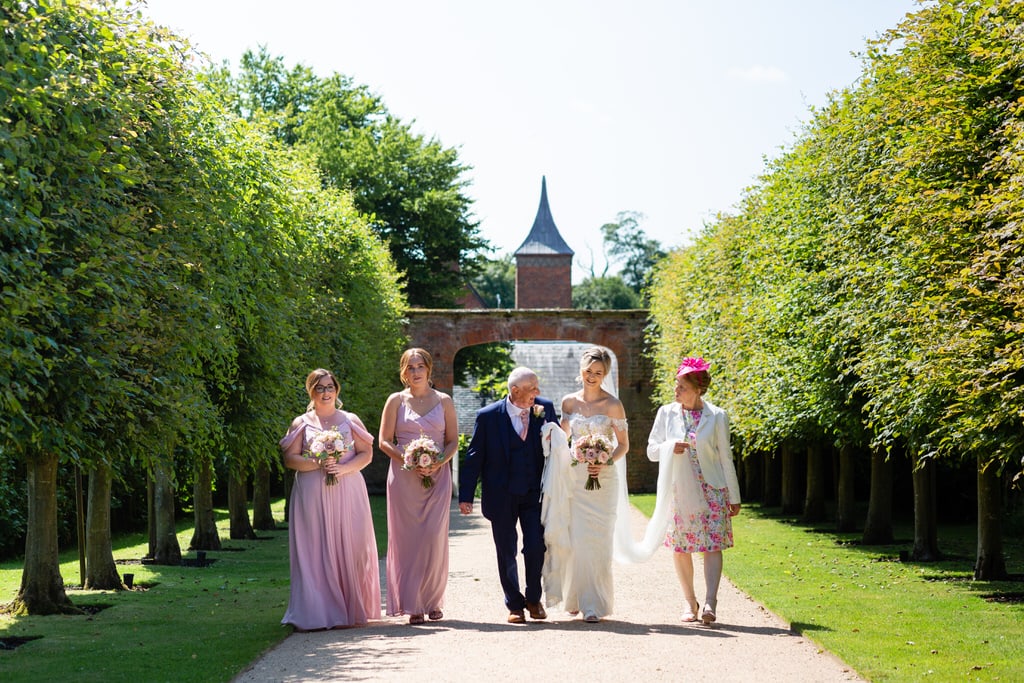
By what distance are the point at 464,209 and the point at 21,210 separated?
3535 centimetres

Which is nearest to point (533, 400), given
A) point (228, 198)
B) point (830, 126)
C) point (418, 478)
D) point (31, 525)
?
point (418, 478)

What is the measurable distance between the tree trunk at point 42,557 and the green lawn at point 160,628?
0.23 m

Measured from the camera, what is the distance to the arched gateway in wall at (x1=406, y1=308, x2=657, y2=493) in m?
37.4

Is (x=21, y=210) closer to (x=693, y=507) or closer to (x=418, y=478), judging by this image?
(x=418, y=478)

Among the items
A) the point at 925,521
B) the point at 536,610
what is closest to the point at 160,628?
the point at 536,610

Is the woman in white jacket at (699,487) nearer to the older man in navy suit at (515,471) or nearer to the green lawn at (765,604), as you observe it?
the green lawn at (765,604)

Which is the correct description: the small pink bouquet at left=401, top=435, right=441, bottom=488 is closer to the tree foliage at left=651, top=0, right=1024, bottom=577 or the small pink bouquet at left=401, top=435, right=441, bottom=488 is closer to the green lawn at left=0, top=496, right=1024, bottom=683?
the green lawn at left=0, top=496, right=1024, bottom=683

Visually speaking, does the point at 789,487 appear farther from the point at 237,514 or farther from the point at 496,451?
the point at 496,451

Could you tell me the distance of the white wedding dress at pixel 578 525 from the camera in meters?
9.23

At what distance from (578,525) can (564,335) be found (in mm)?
28412

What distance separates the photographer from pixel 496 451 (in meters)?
9.31

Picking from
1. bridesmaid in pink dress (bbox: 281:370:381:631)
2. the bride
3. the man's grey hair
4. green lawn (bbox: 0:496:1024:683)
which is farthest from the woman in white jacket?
bridesmaid in pink dress (bbox: 281:370:381:631)

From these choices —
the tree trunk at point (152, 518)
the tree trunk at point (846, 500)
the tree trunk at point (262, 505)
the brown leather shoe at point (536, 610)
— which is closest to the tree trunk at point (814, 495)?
the tree trunk at point (846, 500)

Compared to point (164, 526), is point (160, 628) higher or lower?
lower
